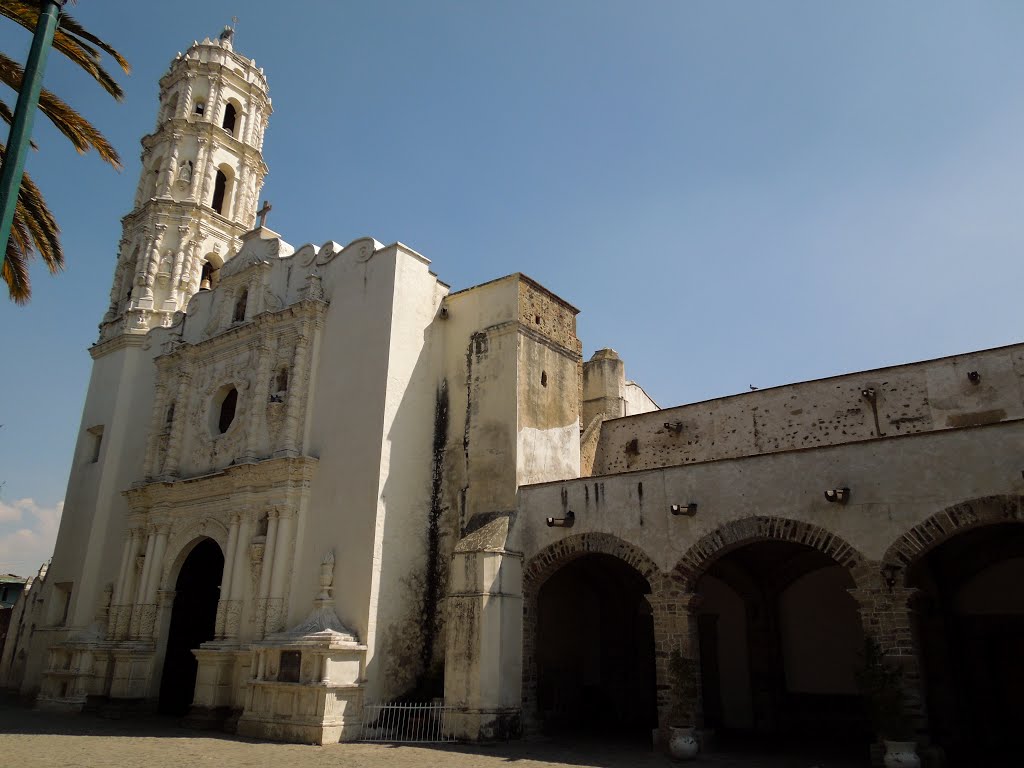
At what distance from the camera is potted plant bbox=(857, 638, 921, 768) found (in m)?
9.59

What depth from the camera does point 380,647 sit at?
14.1 meters

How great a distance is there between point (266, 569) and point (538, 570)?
561cm

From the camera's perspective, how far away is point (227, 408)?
19.6 meters

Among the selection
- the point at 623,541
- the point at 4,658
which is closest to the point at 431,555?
the point at 623,541

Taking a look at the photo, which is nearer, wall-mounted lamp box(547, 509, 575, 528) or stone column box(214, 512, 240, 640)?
wall-mounted lamp box(547, 509, 575, 528)

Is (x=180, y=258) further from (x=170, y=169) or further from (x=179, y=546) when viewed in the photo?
(x=179, y=546)

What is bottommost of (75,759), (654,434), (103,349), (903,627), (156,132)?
(75,759)

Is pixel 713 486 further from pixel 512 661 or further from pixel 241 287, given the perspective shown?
pixel 241 287

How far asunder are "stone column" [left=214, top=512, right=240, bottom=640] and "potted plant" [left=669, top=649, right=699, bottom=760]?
30.0 feet

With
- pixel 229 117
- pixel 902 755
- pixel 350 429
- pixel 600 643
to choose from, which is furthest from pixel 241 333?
pixel 902 755

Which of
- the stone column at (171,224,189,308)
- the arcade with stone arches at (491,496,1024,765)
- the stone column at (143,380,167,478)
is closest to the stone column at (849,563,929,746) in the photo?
the arcade with stone arches at (491,496,1024,765)

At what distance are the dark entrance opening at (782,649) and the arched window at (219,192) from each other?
18.6 m

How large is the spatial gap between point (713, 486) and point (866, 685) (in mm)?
3467

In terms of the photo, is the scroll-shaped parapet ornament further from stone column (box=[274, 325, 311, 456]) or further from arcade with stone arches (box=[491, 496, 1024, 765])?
arcade with stone arches (box=[491, 496, 1024, 765])
